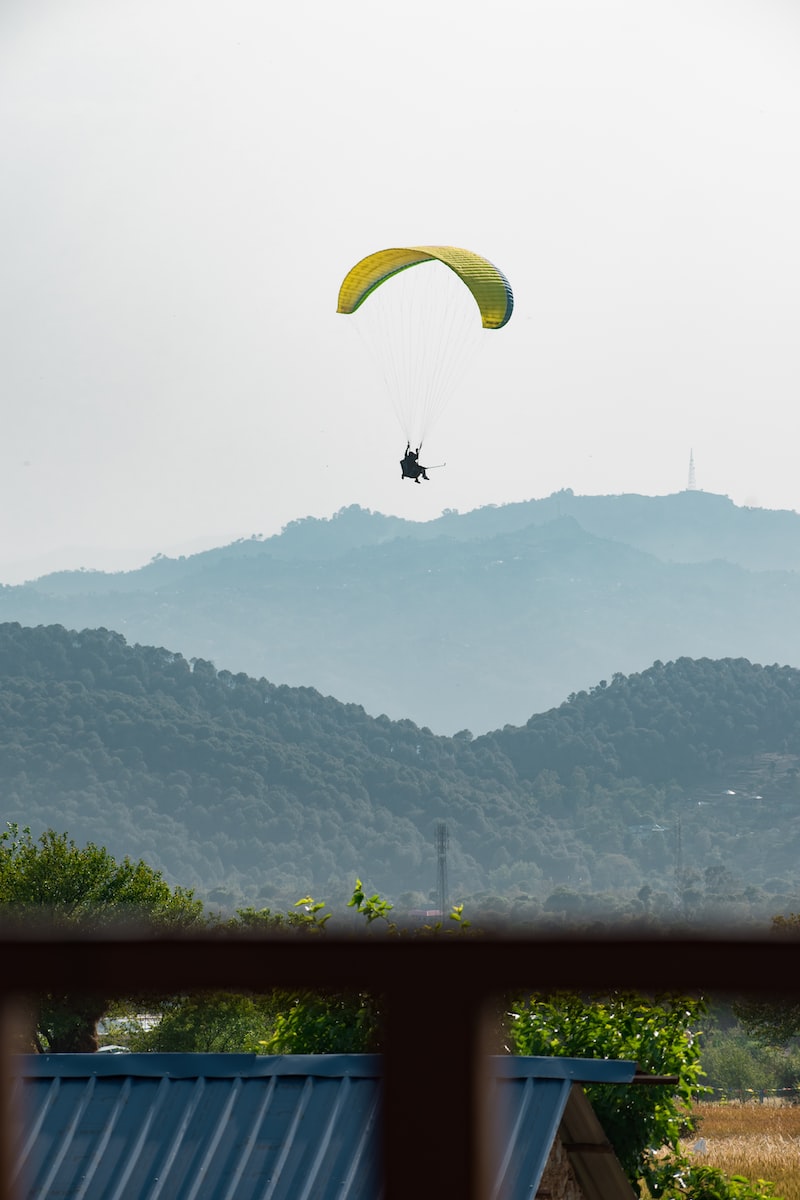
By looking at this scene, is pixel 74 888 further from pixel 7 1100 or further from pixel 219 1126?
pixel 7 1100

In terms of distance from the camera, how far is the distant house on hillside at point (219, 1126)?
19.3 feet

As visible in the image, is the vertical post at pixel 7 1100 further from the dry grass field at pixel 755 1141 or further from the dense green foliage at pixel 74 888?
the dense green foliage at pixel 74 888

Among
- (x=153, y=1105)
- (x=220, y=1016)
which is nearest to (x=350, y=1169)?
(x=153, y=1105)

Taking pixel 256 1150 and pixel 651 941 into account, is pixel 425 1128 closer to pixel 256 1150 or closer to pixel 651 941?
pixel 651 941

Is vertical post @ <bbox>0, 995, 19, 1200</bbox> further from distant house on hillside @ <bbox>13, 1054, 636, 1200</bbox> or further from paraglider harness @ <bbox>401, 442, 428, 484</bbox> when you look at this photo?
paraglider harness @ <bbox>401, 442, 428, 484</bbox>

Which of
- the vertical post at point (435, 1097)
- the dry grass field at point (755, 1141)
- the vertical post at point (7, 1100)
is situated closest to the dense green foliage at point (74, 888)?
the dry grass field at point (755, 1141)

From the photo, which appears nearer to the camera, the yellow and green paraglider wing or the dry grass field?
the yellow and green paraglider wing

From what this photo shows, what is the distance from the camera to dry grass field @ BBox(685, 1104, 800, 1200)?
168ft

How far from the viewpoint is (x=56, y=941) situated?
141 centimetres

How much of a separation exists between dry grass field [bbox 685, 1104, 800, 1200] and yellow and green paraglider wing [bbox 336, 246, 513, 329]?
27801 millimetres

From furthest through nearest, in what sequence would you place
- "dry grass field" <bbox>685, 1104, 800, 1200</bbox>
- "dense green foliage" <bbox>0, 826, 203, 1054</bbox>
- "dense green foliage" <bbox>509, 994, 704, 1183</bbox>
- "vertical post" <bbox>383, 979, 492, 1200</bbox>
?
"dense green foliage" <bbox>0, 826, 203, 1054</bbox>, "dry grass field" <bbox>685, 1104, 800, 1200</bbox>, "dense green foliage" <bbox>509, 994, 704, 1183</bbox>, "vertical post" <bbox>383, 979, 492, 1200</bbox>

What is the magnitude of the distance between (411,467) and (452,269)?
439cm

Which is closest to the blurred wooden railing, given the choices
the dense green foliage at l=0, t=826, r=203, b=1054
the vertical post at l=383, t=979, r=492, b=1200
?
the vertical post at l=383, t=979, r=492, b=1200

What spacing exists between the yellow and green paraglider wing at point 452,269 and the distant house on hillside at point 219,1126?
70.6 feet
